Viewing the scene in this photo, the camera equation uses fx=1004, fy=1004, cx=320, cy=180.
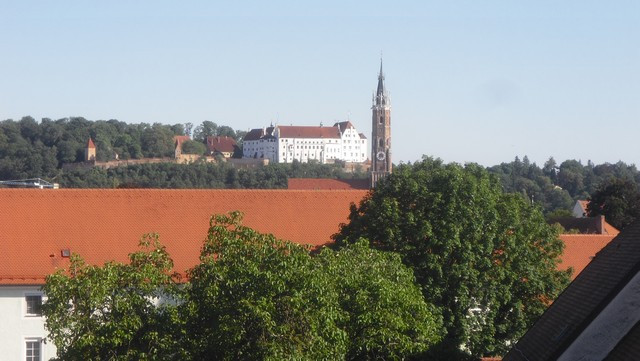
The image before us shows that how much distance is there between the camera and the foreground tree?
88.6ft

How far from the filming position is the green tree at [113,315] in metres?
18.7

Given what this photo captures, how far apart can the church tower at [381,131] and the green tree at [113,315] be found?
12957 cm

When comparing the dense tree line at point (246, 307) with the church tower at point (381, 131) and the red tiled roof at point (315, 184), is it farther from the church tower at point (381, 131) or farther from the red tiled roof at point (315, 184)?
the church tower at point (381, 131)

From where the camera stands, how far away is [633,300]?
10773mm

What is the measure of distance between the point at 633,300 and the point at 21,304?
76.2ft

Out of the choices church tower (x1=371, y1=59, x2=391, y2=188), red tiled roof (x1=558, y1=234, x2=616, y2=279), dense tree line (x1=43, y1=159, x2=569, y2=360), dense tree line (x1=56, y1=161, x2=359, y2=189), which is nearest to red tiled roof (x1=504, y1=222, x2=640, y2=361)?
dense tree line (x1=43, y1=159, x2=569, y2=360)

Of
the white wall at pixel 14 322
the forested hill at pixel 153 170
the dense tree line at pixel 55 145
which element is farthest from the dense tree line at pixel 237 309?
the dense tree line at pixel 55 145

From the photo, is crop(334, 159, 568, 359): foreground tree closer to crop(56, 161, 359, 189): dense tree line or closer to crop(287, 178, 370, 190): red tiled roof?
crop(287, 178, 370, 190): red tiled roof

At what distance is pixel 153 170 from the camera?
153 meters

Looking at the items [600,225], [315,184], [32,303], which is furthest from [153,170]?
[32,303]

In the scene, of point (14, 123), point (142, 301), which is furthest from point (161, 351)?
point (14, 123)

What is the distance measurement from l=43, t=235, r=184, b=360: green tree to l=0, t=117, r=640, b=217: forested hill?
108 meters

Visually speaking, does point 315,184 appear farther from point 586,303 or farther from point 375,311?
point 586,303

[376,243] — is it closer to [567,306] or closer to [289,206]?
[289,206]
